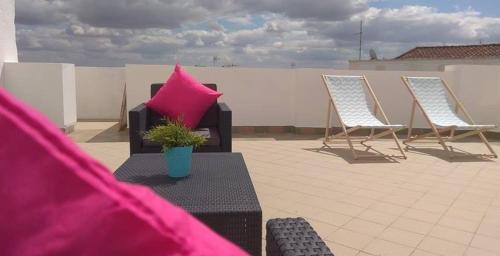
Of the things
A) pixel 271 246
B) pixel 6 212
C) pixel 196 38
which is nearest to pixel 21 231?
pixel 6 212

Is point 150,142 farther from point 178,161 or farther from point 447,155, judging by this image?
point 447,155

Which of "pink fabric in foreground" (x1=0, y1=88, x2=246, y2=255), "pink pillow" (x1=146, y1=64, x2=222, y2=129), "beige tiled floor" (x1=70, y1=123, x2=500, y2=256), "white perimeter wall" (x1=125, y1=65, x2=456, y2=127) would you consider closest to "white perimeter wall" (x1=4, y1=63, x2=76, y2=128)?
"beige tiled floor" (x1=70, y1=123, x2=500, y2=256)

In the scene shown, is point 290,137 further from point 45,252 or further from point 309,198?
point 45,252

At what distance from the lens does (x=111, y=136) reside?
6230 millimetres

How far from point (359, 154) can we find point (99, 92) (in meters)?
5.64

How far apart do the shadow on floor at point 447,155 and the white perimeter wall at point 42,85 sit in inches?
199

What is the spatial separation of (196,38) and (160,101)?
8759 mm

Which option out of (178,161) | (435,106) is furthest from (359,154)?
(178,161)

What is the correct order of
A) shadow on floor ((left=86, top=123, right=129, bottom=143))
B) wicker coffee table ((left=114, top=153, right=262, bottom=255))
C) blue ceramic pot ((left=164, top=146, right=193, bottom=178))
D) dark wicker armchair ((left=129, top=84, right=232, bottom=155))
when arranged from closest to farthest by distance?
wicker coffee table ((left=114, top=153, right=262, bottom=255)) < blue ceramic pot ((left=164, top=146, right=193, bottom=178)) < dark wicker armchair ((left=129, top=84, right=232, bottom=155)) < shadow on floor ((left=86, top=123, right=129, bottom=143))

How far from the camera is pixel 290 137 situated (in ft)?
21.1

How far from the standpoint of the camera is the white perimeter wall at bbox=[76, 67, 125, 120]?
836 cm

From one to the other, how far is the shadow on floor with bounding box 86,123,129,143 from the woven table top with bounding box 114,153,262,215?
3290 millimetres

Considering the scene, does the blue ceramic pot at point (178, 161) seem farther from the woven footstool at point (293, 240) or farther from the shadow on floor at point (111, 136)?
the shadow on floor at point (111, 136)

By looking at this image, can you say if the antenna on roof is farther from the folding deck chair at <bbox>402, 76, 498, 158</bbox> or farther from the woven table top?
the woven table top
